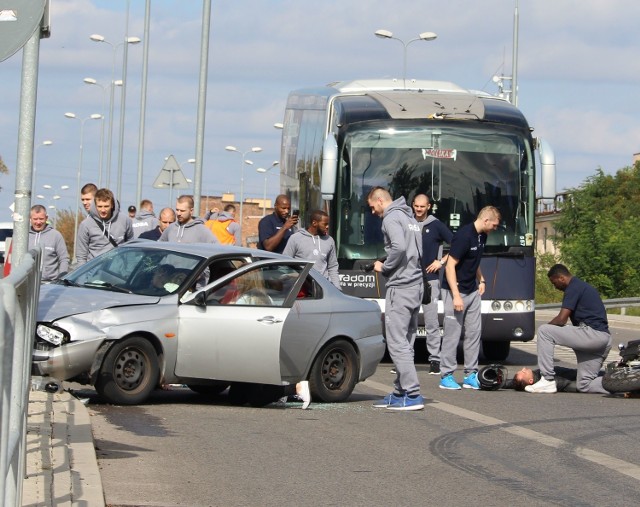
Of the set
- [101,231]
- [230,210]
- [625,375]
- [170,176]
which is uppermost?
[170,176]

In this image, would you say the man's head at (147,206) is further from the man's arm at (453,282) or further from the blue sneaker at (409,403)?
the blue sneaker at (409,403)

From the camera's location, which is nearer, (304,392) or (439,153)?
(304,392)

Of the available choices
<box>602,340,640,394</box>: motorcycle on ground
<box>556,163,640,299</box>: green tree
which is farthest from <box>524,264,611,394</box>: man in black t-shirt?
<box>556,163,640,299</box>: green tree

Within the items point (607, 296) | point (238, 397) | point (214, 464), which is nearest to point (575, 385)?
point (238, 397)

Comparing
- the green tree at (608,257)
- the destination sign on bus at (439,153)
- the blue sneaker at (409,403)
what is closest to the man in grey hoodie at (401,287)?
the blue sneaker at (409,403)

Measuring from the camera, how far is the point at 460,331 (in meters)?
14.7

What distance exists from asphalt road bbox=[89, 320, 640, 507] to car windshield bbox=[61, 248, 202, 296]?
102cm

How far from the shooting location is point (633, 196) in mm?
82188

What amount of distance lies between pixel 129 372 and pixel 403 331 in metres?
2.44

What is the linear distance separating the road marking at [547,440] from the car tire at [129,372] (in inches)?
104

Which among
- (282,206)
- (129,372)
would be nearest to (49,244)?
(282,206)

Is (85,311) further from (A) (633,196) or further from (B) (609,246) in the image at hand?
(A) (633,196)

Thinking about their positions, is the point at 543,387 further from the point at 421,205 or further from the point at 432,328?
the point at 421,205

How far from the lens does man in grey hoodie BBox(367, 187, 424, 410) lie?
12281 millimetres
